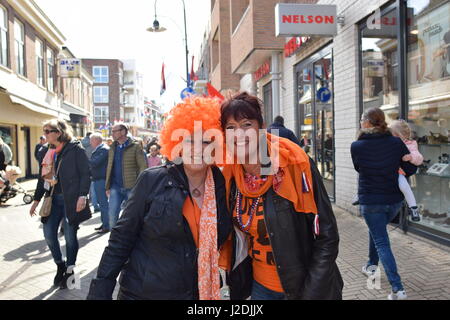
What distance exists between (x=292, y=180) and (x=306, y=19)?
6.15 m

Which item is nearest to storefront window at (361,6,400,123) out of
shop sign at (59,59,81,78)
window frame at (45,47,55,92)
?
window frame at (45,47,55,92)

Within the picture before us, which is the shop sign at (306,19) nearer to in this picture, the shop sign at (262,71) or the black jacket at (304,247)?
the shop sign at (262,71)

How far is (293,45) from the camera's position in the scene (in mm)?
9555

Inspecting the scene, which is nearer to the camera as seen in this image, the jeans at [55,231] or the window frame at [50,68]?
the jeans at [55,231]

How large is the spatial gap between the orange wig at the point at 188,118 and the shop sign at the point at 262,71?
10.4 meters

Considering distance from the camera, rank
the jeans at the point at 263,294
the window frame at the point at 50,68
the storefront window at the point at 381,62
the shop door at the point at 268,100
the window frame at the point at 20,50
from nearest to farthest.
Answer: the jeans at the point at 263,294, the storefront window at the point at 381,62, the shop door at the point at 268,100, the window frame at the point at 20,50, the window frame at the point at 50,68

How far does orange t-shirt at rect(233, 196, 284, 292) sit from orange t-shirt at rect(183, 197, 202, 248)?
0.74 feet

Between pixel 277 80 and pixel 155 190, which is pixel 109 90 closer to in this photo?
pixel 277 80

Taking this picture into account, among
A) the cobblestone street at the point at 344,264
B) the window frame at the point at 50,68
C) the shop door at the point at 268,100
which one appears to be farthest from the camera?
the window frame at the point at 50,68

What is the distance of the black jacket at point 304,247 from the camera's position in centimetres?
181

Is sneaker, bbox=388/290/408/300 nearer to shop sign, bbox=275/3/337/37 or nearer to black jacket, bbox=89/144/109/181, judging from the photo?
shop sign, bbox=275/3/337/37

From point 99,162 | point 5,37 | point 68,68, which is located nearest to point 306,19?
point 99,162

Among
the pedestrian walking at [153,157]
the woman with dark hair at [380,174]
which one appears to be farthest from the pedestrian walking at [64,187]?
the pedestrian walking at [153,157]

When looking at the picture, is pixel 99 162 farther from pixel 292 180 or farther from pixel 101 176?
pixel 292 180
